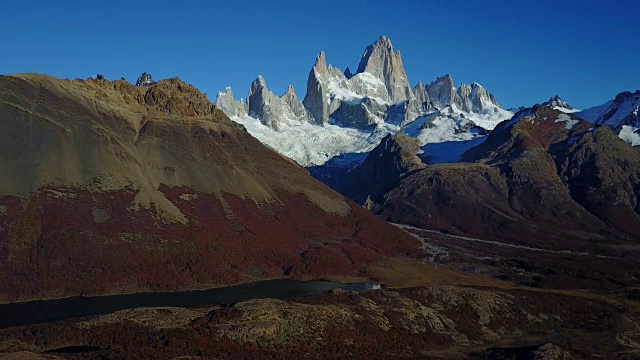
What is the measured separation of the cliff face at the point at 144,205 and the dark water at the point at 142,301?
3820 mm

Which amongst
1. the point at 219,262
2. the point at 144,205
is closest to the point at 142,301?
the point at 219,262

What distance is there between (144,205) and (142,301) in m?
37.2

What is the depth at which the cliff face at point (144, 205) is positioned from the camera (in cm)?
11919

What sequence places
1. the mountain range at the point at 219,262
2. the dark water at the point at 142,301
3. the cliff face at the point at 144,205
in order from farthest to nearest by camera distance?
the cliff face at the point at 144,205 < the dark water at the point at 142,301 < the mountain range at the point at 219,262

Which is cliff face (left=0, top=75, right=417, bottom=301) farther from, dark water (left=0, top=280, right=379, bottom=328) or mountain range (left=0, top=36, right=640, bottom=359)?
dark water (left=0, top=280, right=379, bottom=328)

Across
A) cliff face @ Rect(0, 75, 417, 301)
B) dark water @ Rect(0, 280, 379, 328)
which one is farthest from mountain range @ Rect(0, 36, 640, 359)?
dark water @ Rect(0, 280, 379, 328)

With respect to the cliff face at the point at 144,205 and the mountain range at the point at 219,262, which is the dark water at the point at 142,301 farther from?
the cliff face at the point at 144,205

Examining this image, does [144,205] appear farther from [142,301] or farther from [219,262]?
[142,301]

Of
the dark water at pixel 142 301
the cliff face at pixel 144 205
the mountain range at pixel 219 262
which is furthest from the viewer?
the cliff face at pixel 144 205

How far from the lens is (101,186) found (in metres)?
141

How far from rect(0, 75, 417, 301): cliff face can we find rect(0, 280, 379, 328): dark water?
3.82 m

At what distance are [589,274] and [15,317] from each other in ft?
407

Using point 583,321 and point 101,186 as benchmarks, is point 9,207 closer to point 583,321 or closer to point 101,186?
point 101,186

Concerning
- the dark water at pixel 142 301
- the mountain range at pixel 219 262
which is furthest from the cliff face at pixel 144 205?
the dark water at pixel 142 301
